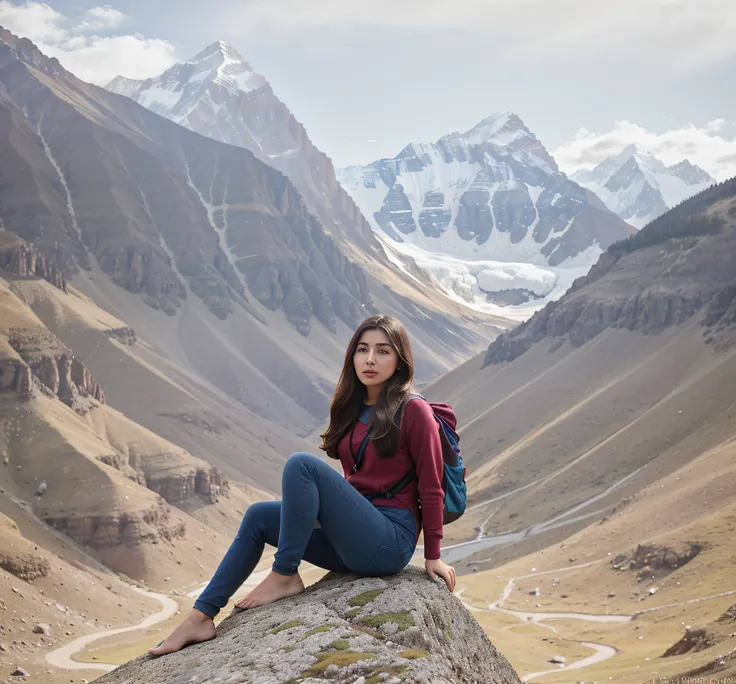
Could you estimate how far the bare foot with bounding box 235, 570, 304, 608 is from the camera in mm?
11289

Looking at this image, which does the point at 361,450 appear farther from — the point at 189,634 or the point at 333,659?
the point at 333,659

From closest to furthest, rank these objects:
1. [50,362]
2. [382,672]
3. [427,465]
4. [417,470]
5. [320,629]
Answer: [382,672], [320,629], [427,465], [417,470], [50,362]

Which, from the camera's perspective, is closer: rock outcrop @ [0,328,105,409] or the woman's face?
Answer: the woman's face

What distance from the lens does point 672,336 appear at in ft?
582

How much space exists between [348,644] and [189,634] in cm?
284

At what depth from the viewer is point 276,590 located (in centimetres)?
1134

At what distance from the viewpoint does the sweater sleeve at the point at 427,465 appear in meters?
11.1

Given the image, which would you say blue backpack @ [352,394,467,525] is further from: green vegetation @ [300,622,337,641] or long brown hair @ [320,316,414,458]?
green vegetation @ [300,622,337,641]

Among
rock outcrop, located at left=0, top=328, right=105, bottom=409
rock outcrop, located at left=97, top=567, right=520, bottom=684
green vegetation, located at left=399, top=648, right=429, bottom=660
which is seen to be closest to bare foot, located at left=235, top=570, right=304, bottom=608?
rock outcrop, located at left=97, top=567, right=520, bottom=684

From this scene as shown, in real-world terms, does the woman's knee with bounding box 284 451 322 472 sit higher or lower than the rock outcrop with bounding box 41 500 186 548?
higher

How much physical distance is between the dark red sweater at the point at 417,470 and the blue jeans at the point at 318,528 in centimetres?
26

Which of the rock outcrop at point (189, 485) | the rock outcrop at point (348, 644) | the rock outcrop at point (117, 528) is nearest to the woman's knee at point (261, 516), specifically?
the rock outcrop at point (348, 644)

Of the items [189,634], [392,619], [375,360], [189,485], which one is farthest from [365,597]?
[189,485]

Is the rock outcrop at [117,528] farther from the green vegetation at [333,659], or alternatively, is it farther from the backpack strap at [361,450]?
the green vegetation at [333,659]
